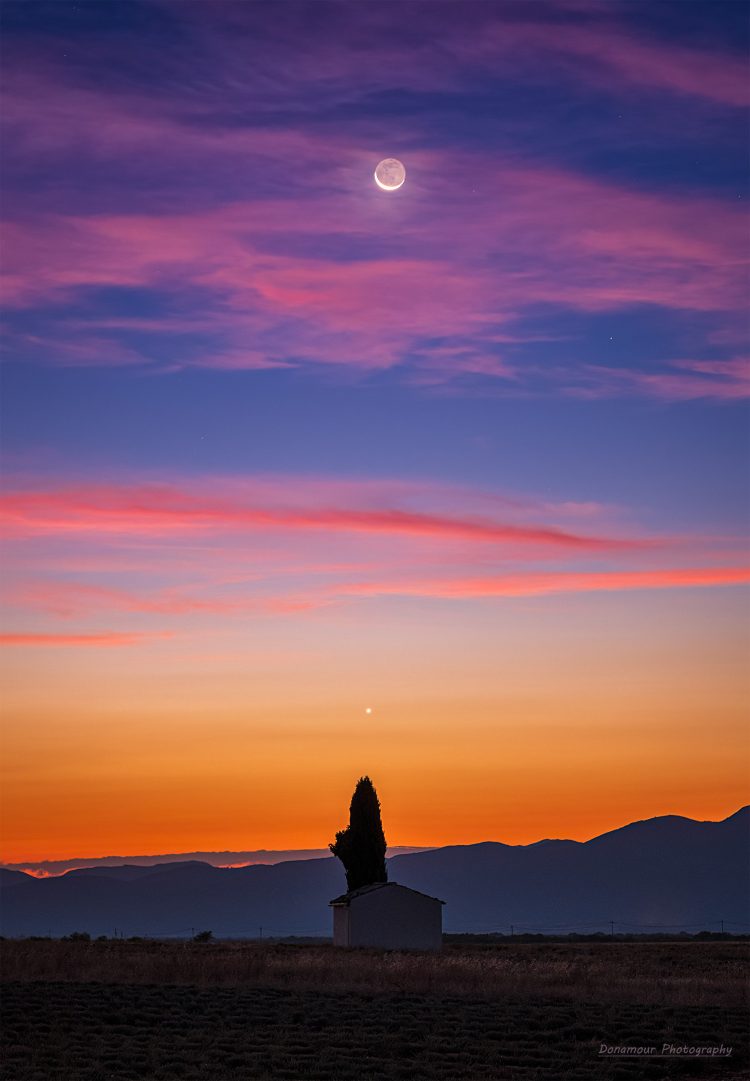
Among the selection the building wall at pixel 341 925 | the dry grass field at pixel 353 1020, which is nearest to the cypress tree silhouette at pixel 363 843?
the building wall at pixel 341 925

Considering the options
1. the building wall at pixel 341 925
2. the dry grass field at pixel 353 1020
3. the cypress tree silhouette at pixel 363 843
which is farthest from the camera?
the cypress tree silhouette at pixel 363 843

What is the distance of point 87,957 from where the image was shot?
172 ft

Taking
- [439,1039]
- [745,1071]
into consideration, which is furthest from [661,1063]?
[439,1039]

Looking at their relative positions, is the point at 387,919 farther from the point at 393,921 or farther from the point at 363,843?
the point at 363,843

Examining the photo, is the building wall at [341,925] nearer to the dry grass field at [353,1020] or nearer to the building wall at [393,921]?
the building wall at [393,921]

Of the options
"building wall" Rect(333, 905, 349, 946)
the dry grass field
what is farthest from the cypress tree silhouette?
the dry grass field

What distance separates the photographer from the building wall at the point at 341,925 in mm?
68500

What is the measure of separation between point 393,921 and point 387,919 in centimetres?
31

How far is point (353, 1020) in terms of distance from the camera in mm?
33844

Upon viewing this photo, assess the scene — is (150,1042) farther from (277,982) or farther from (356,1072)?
(277,982)

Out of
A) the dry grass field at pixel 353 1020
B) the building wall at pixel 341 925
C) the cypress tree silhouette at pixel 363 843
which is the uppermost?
the cypress tree silhouette at pixel 363 843

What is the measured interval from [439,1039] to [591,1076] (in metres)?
4.37

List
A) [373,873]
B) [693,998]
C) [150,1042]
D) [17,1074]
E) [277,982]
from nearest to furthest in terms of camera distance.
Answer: [17,1074] → [150,1042] → [693,998] → [277,982] → [373,873]

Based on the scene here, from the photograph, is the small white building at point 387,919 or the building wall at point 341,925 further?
the building wall at point 341,925
